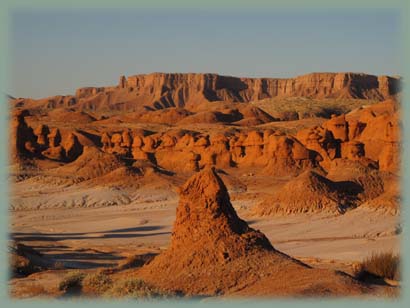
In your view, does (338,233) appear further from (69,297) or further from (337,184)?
(69,297)

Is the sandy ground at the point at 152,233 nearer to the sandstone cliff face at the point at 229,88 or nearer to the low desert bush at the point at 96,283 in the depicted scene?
the low desert bush at the point at 96,283

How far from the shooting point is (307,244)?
23.9 meters

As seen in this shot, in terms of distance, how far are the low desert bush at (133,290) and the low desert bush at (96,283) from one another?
560 mm

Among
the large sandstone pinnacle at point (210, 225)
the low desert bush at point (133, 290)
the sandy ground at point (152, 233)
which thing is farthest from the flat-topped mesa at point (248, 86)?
the low desert bush at point (133, 290)

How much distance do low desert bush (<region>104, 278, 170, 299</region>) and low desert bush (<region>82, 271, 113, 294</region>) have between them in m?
0.56

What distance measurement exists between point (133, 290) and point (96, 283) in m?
1.51

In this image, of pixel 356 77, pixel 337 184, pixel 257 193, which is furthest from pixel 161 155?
pixel 356 77

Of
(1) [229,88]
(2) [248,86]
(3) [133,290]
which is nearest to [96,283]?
(3) [133,290]

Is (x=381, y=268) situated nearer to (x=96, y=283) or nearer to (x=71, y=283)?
(x=96, y=283)

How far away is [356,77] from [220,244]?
145 m

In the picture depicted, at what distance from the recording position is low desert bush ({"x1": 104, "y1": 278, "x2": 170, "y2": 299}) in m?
11.9

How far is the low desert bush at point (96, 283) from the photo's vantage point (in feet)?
42.8

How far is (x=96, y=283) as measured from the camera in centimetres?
1340

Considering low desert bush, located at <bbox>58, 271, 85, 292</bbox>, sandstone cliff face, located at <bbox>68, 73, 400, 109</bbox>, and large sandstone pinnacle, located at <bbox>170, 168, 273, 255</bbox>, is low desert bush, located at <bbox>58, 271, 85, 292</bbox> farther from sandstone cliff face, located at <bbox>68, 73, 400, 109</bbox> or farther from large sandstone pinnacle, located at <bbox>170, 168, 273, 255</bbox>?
sandstone cliff face, located at <bbox>68, 73, 400, 109</bbox>
